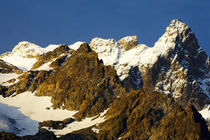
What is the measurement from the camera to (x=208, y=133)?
18525 centimetres

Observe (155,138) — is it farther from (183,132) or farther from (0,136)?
(0,136)

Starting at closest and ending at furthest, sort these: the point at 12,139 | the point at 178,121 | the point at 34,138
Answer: the point at 12,139 < the point at 34,138 < the point at 178,121

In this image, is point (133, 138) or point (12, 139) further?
point (133, 138)

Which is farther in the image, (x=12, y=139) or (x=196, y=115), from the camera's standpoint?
(x=196, y=115)

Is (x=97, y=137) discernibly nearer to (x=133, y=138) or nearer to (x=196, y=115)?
(x=133, y=138)

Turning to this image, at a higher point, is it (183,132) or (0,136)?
(0,136)

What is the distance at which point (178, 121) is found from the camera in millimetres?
190500

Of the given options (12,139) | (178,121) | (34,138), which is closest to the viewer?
(12,139)

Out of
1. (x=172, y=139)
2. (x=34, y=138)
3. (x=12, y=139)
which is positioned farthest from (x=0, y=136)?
(x=172, y=139)

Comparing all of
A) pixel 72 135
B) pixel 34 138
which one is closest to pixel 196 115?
pixel 72 135

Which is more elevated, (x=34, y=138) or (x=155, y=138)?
(x=34, y=138)

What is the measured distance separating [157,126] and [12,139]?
75834 millimetres

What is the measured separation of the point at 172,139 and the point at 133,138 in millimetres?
20831

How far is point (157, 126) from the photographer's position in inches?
7840
